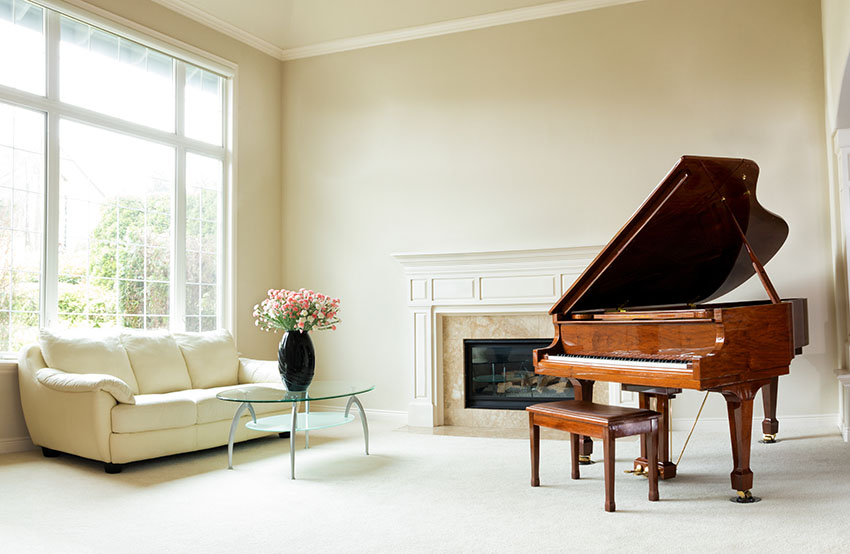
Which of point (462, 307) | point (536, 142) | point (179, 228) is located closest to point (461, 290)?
point (462, 307)

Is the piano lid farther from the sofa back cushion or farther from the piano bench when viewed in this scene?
the sofa back cushion

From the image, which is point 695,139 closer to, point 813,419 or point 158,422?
point 813,419

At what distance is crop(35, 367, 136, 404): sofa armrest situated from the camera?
169 inches

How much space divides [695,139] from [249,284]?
4.25m

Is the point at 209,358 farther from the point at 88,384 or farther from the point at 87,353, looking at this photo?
the point at 88,384

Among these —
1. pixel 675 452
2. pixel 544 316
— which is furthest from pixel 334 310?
pixel 675 452

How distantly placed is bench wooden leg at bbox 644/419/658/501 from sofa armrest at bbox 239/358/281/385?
3118 millimetres

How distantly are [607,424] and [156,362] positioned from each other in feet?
11.4

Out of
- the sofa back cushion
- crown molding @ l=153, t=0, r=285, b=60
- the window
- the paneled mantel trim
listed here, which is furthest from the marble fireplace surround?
crown molding @ l=153, t=0, r=285, b=60

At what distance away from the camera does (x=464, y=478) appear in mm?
4129

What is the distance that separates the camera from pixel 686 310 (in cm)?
362

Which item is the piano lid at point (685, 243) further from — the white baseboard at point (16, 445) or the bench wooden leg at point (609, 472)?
the white baseboard at point (16, 445)

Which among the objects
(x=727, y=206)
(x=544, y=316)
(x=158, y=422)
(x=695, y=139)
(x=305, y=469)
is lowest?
(x=305, y=469)

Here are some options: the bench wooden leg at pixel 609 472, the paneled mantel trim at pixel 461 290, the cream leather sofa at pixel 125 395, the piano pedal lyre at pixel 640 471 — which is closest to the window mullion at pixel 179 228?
the cream leather sofa at pixel 125 395
